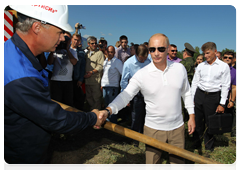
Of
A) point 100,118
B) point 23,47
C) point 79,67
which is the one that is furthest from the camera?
point 79,67

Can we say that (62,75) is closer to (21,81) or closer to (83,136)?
(83,136)

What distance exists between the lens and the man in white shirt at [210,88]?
146 inches

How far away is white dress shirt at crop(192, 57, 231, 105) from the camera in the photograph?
145 inches

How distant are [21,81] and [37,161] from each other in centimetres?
83

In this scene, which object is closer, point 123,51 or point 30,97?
point 30,97

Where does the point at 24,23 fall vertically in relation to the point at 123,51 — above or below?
below

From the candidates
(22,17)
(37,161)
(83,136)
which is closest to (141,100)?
(83,136)

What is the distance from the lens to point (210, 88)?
3.81 meters

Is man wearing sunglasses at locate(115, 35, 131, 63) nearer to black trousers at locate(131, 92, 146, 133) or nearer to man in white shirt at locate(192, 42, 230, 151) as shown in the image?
black trousers at locate(131, 92, 146, 133)

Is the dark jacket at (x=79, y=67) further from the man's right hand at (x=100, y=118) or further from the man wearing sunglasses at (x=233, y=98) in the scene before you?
the man wearing sunglasses at (x=233, y=98)

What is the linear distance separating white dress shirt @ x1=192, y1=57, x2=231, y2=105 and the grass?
4.35 feet

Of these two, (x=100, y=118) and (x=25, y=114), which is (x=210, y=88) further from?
(x=25, y=114)

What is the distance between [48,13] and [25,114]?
0.96 meters

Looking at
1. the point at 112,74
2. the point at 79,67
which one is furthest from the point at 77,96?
the point at 112,74
